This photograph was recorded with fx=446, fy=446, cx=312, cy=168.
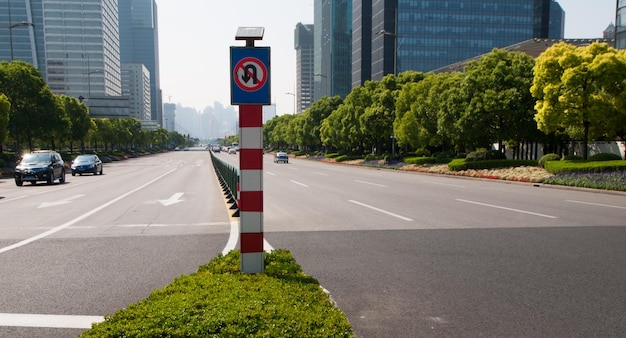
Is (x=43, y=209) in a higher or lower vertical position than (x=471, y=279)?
lower

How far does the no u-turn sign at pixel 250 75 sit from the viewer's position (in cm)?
475

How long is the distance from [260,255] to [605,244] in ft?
20.4

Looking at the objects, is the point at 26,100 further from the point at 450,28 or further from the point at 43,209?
the point at 450,28

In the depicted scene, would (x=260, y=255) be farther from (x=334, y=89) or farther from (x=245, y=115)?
(x=334, y=89)

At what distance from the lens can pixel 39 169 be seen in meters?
22.9

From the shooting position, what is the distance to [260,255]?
489 cm

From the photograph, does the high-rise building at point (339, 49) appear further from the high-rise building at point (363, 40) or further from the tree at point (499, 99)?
the tree at point (499, 99)

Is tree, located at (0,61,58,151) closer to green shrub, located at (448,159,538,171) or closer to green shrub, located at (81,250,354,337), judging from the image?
green shrub, located at (448,159,538,171)

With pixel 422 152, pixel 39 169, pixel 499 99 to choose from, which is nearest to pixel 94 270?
pixel 39 169

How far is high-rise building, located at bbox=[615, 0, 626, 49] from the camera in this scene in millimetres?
40906

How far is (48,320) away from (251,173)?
7.98 ft

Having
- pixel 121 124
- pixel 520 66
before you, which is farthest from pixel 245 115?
pixel 121 124

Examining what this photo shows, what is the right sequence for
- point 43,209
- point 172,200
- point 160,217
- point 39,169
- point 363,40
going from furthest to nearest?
1. point 363,40
2. point 39,169
3. point 172,200
4. point 43,209
5. point 160,217

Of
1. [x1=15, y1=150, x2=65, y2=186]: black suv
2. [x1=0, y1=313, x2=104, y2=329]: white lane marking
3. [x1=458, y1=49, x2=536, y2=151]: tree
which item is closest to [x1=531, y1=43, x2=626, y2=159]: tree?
[x1=458, y1=49, x2=536, y2=151]: tree
